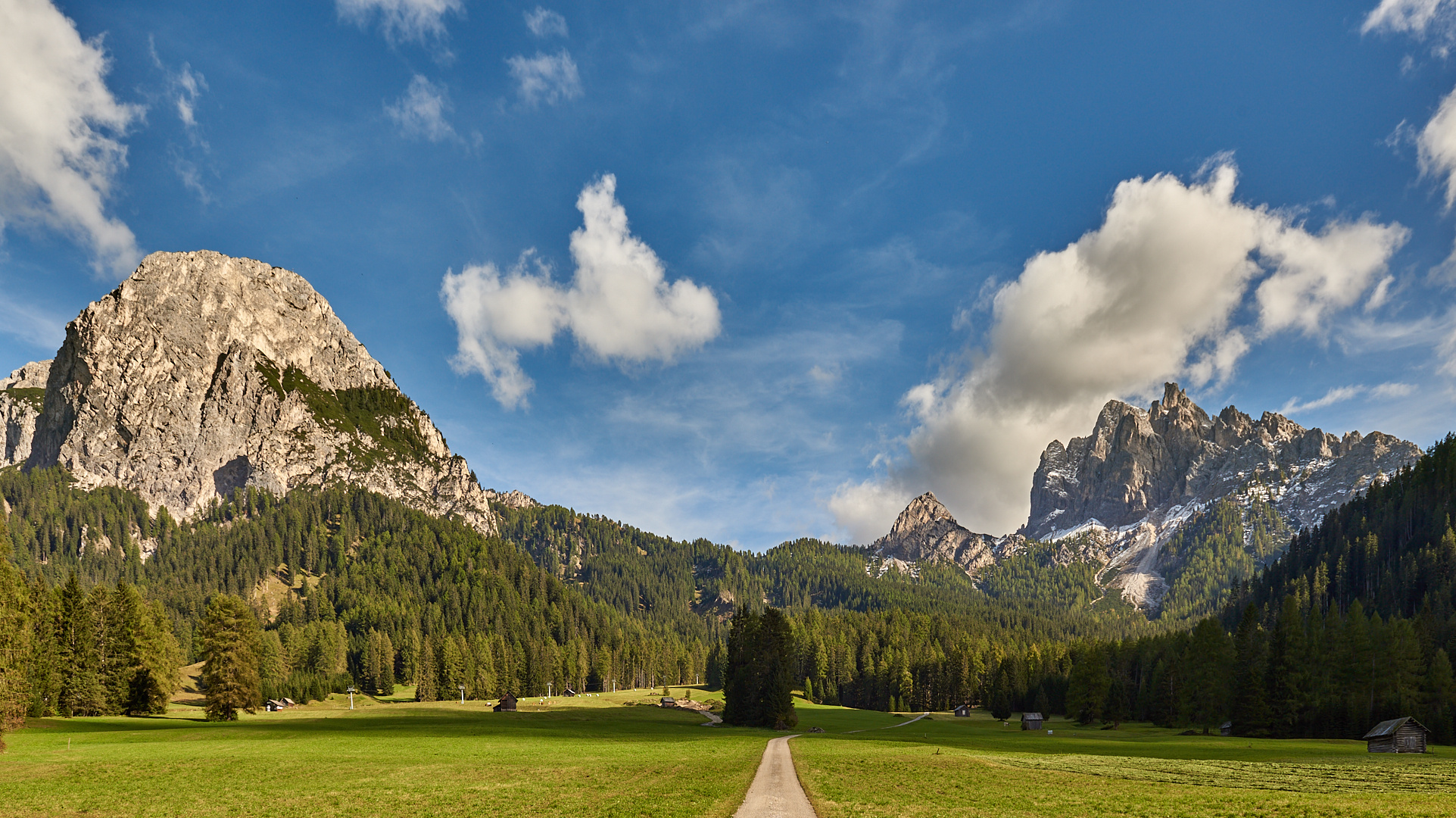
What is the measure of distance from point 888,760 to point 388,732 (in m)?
49.5

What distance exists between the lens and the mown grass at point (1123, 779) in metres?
27.3

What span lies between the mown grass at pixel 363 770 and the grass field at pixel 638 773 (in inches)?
7.7

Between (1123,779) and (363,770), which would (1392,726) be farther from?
(363,770)

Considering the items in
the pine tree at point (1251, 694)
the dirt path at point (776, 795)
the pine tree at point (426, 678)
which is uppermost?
the dirt path at point (776, 795)

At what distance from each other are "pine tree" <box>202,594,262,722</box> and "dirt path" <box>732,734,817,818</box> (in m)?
65.4

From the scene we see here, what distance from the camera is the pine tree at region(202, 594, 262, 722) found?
78.6 meters

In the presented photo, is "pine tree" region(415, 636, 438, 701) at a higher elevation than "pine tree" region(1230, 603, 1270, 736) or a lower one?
lower

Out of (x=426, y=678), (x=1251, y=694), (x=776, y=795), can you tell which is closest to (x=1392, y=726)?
(x=1251, y=694)

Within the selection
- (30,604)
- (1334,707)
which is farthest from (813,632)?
(30,604)

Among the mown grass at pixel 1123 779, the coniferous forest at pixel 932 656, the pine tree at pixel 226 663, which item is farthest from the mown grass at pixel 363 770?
the coniferous forest at pixel 932 656

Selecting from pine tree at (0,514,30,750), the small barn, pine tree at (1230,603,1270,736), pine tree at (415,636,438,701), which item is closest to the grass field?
the small barn

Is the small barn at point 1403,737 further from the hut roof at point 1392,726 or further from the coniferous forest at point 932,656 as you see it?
the coniferous forest at point 932,656

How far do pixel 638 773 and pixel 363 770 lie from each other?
15.6 metres

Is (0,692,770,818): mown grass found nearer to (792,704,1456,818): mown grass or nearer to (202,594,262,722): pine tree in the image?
(202,594,262,722): pine tree
